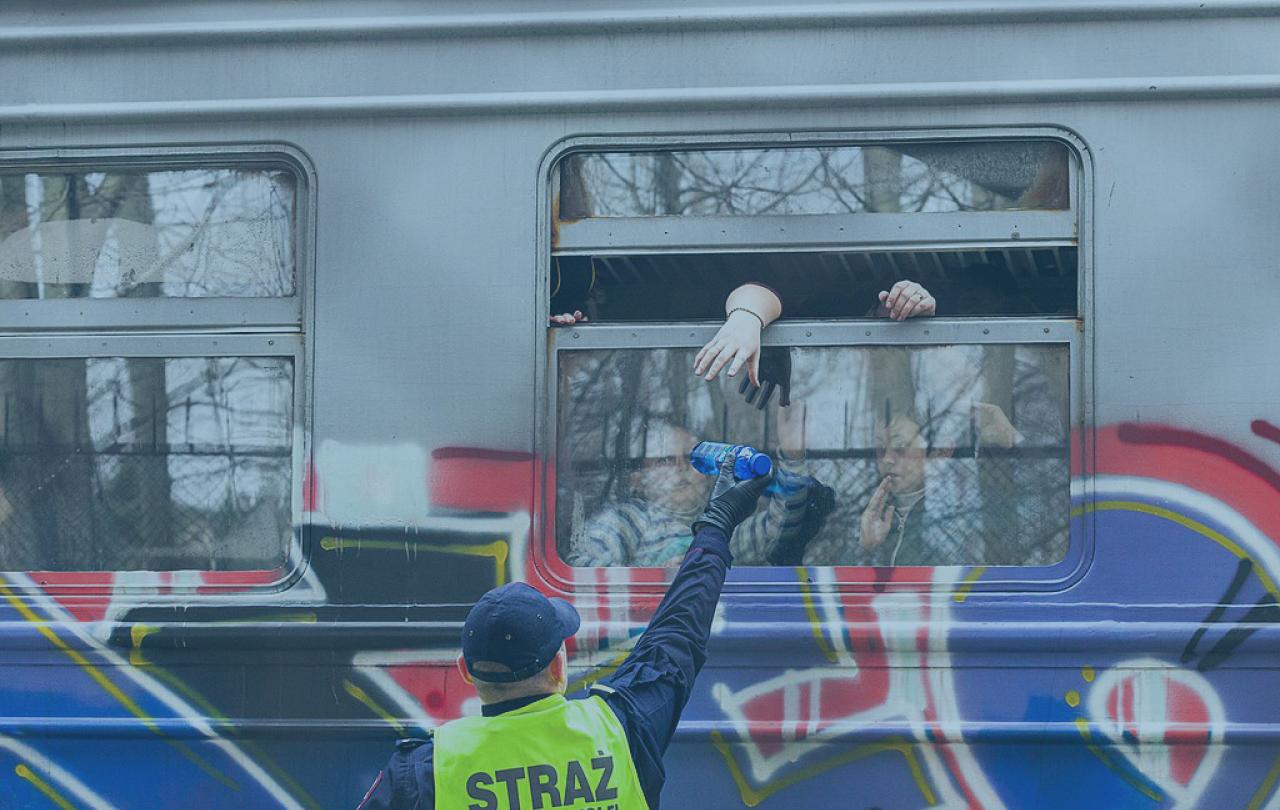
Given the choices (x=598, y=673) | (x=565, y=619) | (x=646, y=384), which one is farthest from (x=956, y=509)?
(x=565, y=619)

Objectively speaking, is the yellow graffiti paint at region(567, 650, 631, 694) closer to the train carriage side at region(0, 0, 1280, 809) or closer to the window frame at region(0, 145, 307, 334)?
the train carriage side at region(0, 0, 1280, 809)

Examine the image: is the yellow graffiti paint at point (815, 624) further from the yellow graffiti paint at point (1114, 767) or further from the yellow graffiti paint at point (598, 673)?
the yellow graffiti paint at point (1114, 767)

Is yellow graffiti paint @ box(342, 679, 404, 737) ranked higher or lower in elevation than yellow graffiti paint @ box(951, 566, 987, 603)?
lower

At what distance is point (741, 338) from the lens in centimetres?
273

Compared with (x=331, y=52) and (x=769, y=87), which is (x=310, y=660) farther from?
(x=769, y=87)

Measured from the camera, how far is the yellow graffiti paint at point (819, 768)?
2.68 metres

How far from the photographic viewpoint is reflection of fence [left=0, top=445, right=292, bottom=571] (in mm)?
2883

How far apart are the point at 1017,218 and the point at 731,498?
2.88 ft

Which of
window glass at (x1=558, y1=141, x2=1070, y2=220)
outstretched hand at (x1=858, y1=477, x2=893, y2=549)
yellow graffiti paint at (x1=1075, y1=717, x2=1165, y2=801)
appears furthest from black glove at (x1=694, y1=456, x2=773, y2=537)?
yellow graffiti paint at (x1=1075, y1=717, x2=1165, y2=801)

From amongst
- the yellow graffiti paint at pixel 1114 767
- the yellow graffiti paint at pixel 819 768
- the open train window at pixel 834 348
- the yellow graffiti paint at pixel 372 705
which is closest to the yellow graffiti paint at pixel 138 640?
the yellow graffiti paint at pixel 372 705

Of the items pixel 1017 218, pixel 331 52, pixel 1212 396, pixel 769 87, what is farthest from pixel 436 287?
pixel 1212 396

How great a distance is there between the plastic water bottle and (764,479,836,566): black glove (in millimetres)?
335

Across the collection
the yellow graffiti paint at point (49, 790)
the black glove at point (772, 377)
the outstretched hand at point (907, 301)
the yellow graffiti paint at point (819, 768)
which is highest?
the outstretched hand at point (907, 301)

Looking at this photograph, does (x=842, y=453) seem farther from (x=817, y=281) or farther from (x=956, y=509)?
(x=817, y=281)
